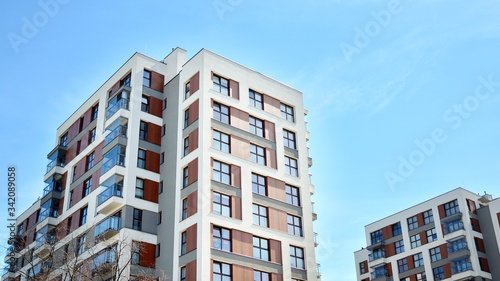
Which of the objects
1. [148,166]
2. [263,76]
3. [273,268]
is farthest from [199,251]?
[263,76]

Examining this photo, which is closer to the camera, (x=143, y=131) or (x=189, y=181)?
(x=189, y=181)

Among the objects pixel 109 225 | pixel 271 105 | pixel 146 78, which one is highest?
pixel 146 78

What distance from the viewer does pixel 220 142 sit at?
5100 cm

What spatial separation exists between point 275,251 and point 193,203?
7606mm

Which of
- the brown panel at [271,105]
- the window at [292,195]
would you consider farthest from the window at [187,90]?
the window at [292,195]

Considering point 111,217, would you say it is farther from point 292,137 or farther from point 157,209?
point 292,137

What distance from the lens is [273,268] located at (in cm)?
4847

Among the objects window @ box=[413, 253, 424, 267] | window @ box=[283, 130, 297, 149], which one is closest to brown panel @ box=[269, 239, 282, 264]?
window @ box=[283, 130, 297, 149]

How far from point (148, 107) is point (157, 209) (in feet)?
32.1

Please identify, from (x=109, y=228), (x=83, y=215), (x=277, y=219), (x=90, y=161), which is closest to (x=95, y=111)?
(x=90, y=161)

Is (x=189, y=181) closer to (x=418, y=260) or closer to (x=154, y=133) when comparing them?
(x=154, y=133)

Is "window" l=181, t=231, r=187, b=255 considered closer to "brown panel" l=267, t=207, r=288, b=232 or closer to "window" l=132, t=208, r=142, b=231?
"window" l=132, t=208, r=142, b=231

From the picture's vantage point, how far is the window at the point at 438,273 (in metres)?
82.8

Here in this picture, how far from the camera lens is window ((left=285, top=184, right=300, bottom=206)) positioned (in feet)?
175
